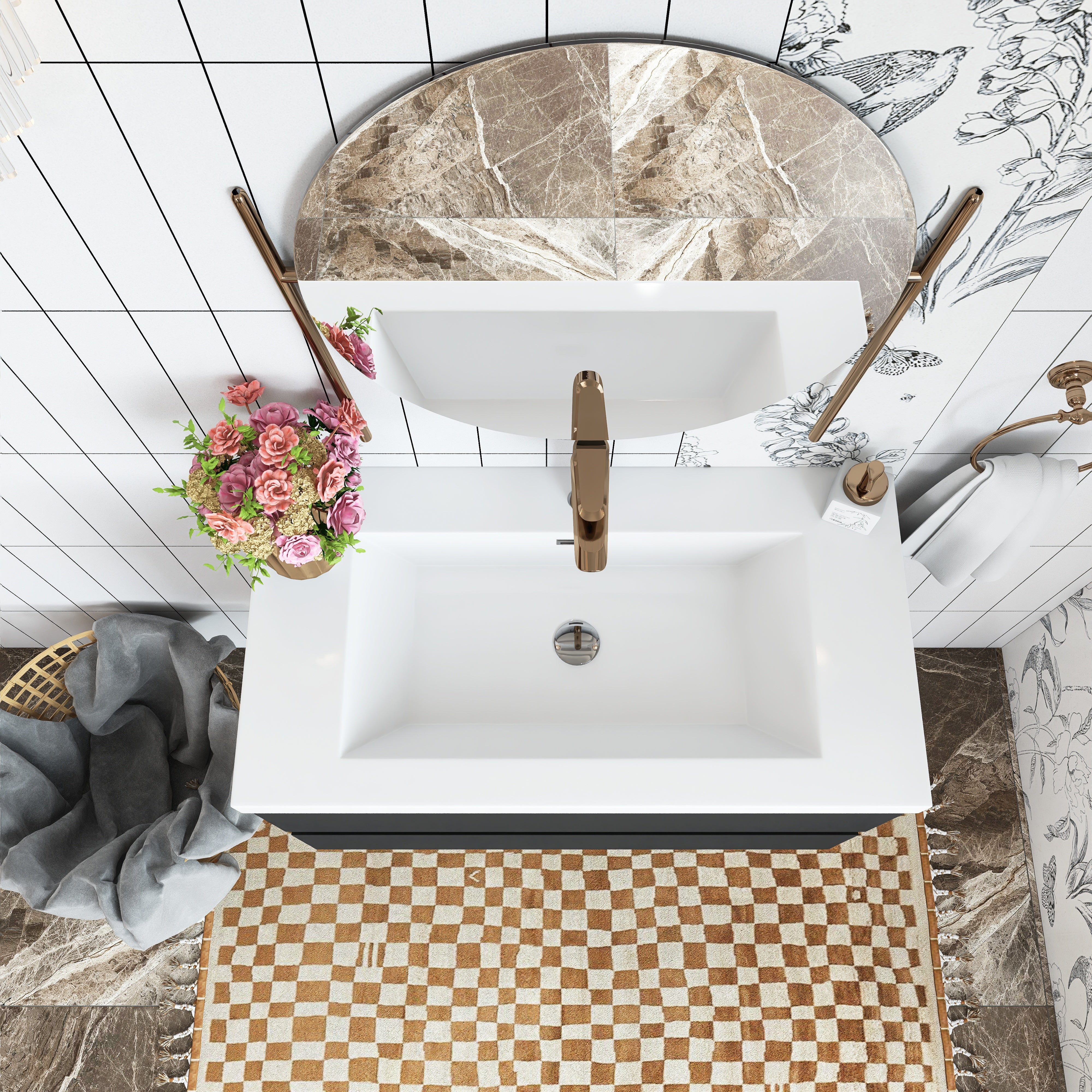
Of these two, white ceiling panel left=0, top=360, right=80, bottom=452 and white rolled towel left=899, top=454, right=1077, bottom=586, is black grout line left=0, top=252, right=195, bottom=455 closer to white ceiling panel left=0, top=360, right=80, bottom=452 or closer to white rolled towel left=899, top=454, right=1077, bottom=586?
white ceiling panel left=0, top=360, right=80, bottom=452

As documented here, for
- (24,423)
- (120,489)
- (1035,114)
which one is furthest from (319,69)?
A: (120,489)

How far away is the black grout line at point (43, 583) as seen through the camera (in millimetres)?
1324

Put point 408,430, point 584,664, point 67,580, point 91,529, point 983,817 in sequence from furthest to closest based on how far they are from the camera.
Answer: point 983,817 → point 67,580 → point 91,529 → point 584,664 → point 408,430

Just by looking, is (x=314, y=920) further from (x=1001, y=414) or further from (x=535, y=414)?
(x=1001, y=414)

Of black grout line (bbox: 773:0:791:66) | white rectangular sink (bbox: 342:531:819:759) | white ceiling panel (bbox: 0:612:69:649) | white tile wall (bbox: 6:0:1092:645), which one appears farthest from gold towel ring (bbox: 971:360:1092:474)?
white ceiling panel (bbox: 0:612:69:649)

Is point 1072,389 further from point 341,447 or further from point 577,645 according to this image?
point 341,447

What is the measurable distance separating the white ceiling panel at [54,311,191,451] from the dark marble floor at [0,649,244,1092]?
1.09 m

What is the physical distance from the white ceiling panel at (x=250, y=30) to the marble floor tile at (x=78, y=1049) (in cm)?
169

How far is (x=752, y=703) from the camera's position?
1.12 metres

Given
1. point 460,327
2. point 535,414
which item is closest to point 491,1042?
point 535,414

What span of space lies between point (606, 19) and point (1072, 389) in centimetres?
64

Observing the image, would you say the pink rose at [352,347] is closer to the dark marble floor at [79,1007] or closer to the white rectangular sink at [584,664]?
the white rectangular sink at [584,664]

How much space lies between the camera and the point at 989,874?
1.60m

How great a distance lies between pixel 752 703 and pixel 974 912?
91cm
